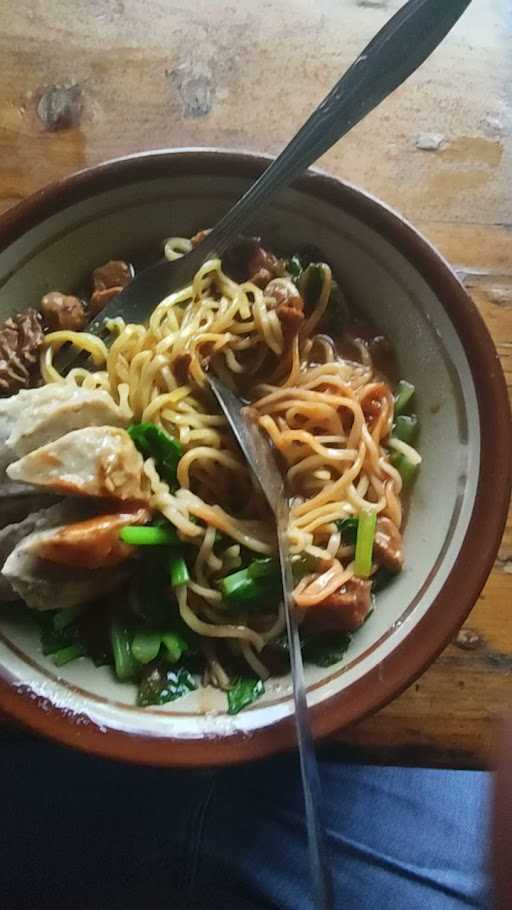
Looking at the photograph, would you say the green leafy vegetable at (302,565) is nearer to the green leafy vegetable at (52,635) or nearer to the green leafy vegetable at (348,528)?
the green leafy vegetable at (348,528)

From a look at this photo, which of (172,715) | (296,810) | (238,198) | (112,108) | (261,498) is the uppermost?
(112,108)

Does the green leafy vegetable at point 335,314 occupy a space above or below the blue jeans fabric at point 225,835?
above

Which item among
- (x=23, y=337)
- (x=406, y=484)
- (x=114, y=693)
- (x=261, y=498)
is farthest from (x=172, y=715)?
(x=23, y=337)

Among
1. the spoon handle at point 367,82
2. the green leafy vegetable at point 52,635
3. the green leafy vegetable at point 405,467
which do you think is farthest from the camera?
the green leafy vegetable at point 405,467

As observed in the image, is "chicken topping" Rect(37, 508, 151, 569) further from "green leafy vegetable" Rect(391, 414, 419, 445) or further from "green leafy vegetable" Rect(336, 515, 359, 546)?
"green leafy vegetable" Rect(391, 414, 419, 445)

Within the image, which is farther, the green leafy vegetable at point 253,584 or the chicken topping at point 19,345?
the chicken topping at point 19,345

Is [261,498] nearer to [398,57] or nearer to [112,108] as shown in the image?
[398,57]

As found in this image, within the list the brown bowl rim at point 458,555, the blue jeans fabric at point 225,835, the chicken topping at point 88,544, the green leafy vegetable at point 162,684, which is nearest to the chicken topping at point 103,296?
the brown bowl rim at point 458,555
